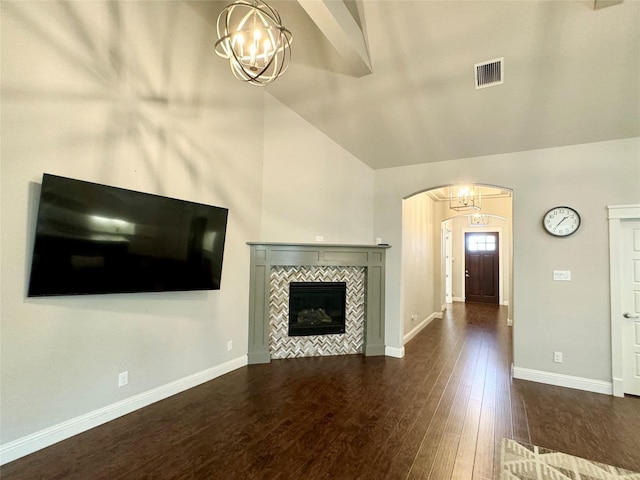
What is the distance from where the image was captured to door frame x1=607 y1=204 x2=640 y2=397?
3.38 meters

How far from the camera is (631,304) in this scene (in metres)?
3.42

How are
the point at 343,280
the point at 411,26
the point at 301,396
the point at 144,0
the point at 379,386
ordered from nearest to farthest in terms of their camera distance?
the point at 411,26
the point at 144,0
the point at 301,396
the point at 379,386
the point at 343,280

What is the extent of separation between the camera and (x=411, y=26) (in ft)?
8.79

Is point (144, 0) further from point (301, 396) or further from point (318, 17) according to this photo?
point (301, 396)

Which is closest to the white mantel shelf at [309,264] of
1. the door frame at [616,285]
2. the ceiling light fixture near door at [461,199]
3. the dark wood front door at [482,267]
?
the door frame at [616,285]

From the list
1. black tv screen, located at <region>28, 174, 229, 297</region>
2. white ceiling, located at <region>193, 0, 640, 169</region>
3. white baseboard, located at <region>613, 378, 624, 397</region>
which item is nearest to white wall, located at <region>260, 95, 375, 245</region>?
white ceiling, located at <region>193, 0, 640, 169</region>

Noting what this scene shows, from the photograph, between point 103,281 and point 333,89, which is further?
point 333,89

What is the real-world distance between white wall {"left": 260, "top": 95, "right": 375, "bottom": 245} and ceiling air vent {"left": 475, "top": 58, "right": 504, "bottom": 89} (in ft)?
7.10

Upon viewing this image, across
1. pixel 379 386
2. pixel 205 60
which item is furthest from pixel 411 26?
pixel 379 386

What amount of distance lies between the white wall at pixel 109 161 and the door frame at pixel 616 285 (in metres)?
4.49

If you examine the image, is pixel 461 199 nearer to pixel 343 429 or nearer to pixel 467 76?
pixel 467 76

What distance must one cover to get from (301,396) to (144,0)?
4.30 metres

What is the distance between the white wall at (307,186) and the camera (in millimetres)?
4426

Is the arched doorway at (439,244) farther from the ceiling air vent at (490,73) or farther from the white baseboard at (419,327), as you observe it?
the ceiling air vent at (490,73)
